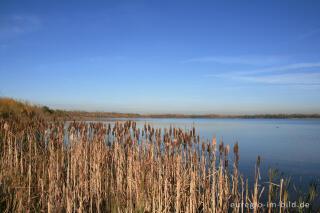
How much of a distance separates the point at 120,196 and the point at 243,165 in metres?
6.55

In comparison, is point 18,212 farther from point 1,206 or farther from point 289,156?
point 289,156

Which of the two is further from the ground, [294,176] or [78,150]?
[78,150]

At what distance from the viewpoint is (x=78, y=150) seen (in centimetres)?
490

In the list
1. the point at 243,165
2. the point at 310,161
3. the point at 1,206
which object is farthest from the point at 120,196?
the point at 310,161

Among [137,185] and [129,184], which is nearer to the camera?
[129,184]

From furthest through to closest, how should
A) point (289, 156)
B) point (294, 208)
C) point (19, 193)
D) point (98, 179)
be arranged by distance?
point (289, 156) < point (294, 208) < point (98, 179) < point (19, 193)

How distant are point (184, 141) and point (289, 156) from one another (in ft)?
26.8

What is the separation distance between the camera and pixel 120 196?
3721 millimetres

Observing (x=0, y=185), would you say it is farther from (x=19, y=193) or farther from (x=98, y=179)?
(x=98, y=179)

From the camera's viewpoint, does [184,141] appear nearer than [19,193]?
No

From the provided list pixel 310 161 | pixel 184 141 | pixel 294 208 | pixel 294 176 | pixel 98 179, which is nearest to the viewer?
pixel 98 179

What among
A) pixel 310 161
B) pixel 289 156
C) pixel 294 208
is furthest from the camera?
pixel 289 156

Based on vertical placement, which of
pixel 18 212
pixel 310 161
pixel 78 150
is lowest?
pixel 310 161

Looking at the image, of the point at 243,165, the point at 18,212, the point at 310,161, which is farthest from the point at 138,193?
the point at 310,161
